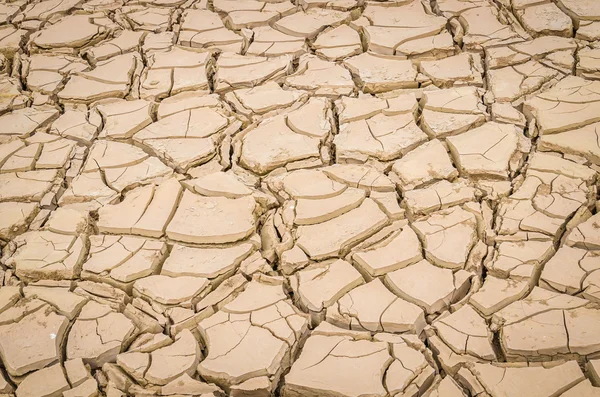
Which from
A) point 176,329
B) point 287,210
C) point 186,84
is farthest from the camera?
point 186,84

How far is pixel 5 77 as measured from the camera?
11.8 feet

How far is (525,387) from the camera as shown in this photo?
181cm

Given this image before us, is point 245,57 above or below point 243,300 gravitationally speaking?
above

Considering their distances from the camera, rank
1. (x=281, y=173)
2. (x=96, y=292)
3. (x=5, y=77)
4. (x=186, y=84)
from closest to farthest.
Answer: (x=96, y=292), (x=281, y=173), (x=186, y=84), (x=5, y=77)

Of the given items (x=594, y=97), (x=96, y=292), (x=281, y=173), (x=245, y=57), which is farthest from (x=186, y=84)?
(x=594, y=97)

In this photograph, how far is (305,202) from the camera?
102 inches

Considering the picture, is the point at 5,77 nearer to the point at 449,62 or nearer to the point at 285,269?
the point at 285,269

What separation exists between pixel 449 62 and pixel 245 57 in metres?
1.20

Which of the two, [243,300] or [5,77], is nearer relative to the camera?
[243,300]

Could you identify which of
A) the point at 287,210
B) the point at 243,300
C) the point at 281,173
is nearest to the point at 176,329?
the point at 243,300

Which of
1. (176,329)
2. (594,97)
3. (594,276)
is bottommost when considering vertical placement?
(176,329)

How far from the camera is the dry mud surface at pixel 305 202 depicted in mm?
1970

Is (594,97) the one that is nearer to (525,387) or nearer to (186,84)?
(525,387)

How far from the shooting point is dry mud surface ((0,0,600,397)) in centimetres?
197
